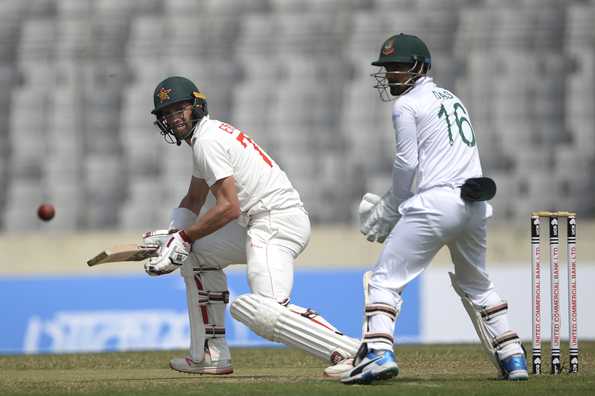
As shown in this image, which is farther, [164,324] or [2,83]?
[2,83]

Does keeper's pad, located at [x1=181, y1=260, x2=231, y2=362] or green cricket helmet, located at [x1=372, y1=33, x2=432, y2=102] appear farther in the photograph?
keeper's pad, located at [x1=181, y1=260, x2=231, y2=362]

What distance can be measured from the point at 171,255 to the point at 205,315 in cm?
51

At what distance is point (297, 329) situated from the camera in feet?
20.3

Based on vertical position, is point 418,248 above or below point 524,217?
above

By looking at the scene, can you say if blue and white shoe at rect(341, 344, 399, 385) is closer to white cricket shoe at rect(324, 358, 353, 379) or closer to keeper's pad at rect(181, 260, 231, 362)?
white cricket shoe at rect(324, 358, 353, 379)

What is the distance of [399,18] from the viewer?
49.2 feet

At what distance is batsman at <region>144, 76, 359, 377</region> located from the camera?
621 centimetres

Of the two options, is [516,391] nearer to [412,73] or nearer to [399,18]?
[412,73]

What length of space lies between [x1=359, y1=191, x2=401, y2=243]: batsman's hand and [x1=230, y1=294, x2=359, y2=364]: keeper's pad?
1.77 ft

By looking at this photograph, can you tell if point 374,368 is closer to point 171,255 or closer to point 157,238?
point 171,255

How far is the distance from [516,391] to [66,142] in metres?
10.1

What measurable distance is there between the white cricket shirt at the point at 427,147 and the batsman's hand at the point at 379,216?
0.11 meters

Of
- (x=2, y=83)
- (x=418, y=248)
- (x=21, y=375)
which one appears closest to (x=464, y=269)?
(x=418, y=248)

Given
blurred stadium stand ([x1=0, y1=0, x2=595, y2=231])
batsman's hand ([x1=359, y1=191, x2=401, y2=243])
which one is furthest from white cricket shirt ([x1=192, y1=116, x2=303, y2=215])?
blurred stadium stand ([x1=0, y1=0, x2=595, y2=231])
